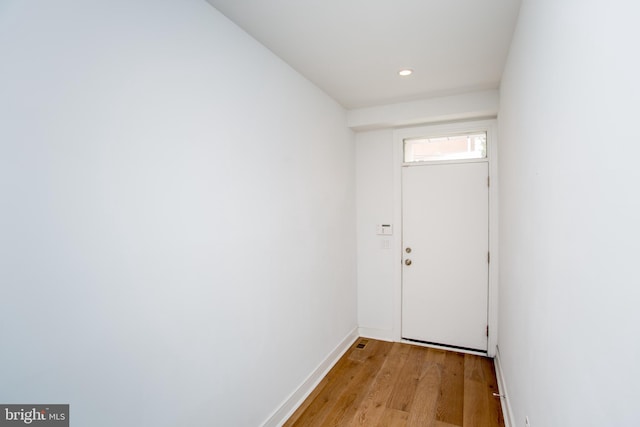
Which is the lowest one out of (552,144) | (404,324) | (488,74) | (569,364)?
(404,324)

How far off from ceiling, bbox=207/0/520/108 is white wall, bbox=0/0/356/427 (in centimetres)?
20

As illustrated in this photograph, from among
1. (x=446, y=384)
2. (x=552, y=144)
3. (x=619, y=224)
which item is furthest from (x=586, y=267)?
(x=446, y=384)

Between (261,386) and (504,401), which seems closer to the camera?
(261,386)

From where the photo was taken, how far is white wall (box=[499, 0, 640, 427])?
0.62m

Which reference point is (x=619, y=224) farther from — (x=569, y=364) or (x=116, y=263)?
(x=116, y=263)

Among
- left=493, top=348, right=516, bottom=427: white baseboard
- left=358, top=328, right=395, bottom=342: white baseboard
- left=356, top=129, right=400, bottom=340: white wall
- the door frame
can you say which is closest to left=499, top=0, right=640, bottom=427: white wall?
left=493, top=348, right=516, bottom=427: white baseboard

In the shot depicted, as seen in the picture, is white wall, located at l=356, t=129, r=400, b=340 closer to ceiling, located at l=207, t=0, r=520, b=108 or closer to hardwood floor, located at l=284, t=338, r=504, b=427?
hardwood floor, located at l=284, t=338, r=504, b=427

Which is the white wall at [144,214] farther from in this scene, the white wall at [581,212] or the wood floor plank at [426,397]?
the white wall at [581,212]

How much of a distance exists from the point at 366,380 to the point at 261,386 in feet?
3.78

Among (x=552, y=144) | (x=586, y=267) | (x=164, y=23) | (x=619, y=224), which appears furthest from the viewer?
(x=164, y=23)

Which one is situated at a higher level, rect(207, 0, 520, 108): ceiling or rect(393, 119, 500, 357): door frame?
rect(207, 0, 520, 108): ceiling

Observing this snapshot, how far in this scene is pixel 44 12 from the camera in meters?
1.04

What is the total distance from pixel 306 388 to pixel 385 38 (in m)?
2.67

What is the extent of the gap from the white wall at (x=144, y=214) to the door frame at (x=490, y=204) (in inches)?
62.5
